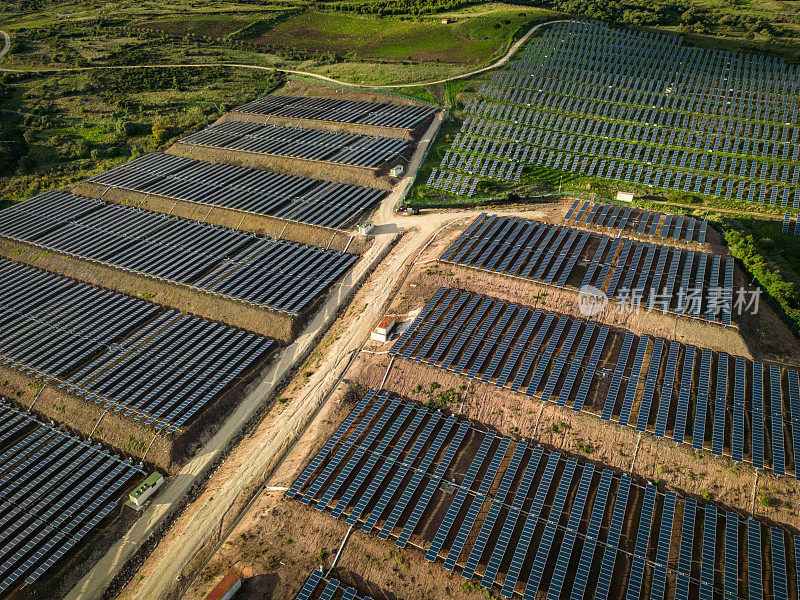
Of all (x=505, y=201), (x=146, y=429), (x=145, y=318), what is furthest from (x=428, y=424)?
(x=505, y=201)

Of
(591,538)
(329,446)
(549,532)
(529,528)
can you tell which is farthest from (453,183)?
(591,538)

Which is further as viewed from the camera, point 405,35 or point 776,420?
point 405,35

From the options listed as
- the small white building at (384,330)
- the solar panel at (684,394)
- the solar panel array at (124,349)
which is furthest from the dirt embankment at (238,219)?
the solar panel at (684,394)

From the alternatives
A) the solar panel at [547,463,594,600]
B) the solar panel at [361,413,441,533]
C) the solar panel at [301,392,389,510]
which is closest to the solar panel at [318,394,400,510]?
the solar panel at [301,392,389,510]

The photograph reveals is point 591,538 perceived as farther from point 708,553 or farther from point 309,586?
point 309,586

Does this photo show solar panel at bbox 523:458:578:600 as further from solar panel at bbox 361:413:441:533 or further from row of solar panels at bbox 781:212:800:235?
row of solar panels at bbox 781:212:800:235

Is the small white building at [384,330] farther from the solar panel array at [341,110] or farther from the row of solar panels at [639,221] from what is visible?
the solar panel array at [341,110]

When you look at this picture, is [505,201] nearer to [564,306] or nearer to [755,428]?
[564,306]

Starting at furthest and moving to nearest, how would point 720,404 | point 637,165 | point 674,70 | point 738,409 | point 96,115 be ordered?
point 96,115, point 674,70, point 637,165, point 720,404, point 738,409
